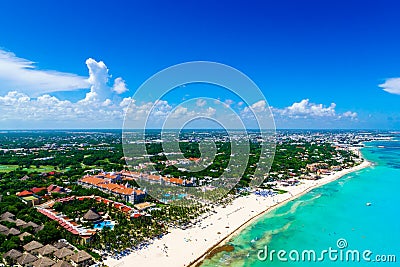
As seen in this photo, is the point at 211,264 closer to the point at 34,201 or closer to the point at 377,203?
the point at 34,201

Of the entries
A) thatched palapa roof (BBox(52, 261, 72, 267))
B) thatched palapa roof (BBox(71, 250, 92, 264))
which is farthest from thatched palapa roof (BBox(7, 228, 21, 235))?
thatched palapa roof (BBox(52, 261, 72, 267))

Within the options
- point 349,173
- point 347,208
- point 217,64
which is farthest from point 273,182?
point 217,64

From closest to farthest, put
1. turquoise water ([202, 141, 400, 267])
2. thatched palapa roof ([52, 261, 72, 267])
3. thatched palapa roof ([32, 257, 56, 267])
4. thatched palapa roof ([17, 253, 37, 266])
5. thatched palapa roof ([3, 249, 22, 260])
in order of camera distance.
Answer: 1. thatched palapa roof ([52, 261, 72, 267])
2. thatched palapa roof ([32, 257, 56, 267])
3. thatched palapa roof ([17, 253, 37, 266])
4. thatched palapa roof ([3, 249, 22, 260])
5. turquoise water ([202, 141, 400, 267])

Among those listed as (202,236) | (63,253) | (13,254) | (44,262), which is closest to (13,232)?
(13,254)

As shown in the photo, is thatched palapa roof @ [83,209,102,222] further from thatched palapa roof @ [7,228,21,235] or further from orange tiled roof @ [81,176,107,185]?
orange tiled roof @ [81,176,107,185]

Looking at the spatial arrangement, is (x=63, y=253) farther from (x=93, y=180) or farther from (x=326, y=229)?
(x=93, y=180)

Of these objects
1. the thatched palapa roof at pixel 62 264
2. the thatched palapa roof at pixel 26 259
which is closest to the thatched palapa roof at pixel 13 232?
the thatched palapa roof at pixel 26 259
